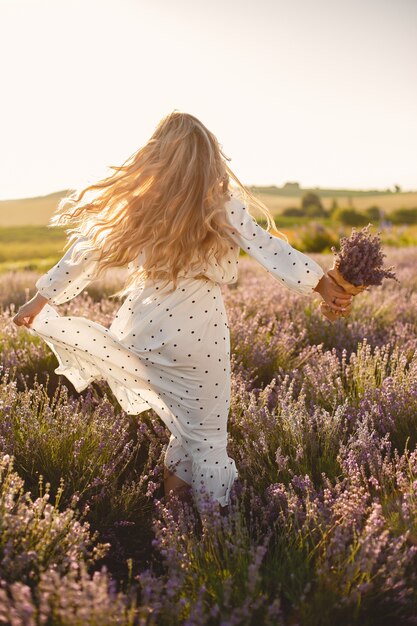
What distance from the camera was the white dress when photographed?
8.34 ft

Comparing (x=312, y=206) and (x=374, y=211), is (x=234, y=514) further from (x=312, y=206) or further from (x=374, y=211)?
(x=312, y=206)

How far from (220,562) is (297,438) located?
0.90m

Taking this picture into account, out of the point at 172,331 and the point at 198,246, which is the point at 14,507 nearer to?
the point at 172,331

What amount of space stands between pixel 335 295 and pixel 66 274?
45.8 inches

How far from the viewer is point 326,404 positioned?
10.9 ft

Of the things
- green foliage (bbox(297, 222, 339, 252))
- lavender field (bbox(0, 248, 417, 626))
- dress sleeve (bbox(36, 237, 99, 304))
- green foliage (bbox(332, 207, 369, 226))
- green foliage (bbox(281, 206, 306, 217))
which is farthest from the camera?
green foliage (bbox(281, 206, 306, 217))

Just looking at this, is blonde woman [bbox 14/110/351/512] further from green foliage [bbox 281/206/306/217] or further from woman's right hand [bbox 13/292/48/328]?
green foliage [bbox 281/206/306/217]

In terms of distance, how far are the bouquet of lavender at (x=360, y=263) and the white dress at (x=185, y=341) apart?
0.11 metres

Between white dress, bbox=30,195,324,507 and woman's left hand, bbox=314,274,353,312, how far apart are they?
0.05 m

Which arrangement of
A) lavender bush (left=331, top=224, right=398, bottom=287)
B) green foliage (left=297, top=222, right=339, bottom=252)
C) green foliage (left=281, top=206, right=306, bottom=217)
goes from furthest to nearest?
green foliage (left=281, top=206, right=306, bottom=217), green foliage (left=297, top=222, right=339, bottom=252), lavender bush (left=331, top=224, right=398, bottom=287)

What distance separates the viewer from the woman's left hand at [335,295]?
2531 millimetres

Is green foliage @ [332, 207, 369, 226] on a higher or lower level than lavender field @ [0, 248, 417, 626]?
higher

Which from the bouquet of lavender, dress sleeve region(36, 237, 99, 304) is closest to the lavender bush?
the bouquet of lavender

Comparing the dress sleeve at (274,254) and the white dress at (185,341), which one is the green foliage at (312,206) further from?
the dress sleeve at (274,254)
